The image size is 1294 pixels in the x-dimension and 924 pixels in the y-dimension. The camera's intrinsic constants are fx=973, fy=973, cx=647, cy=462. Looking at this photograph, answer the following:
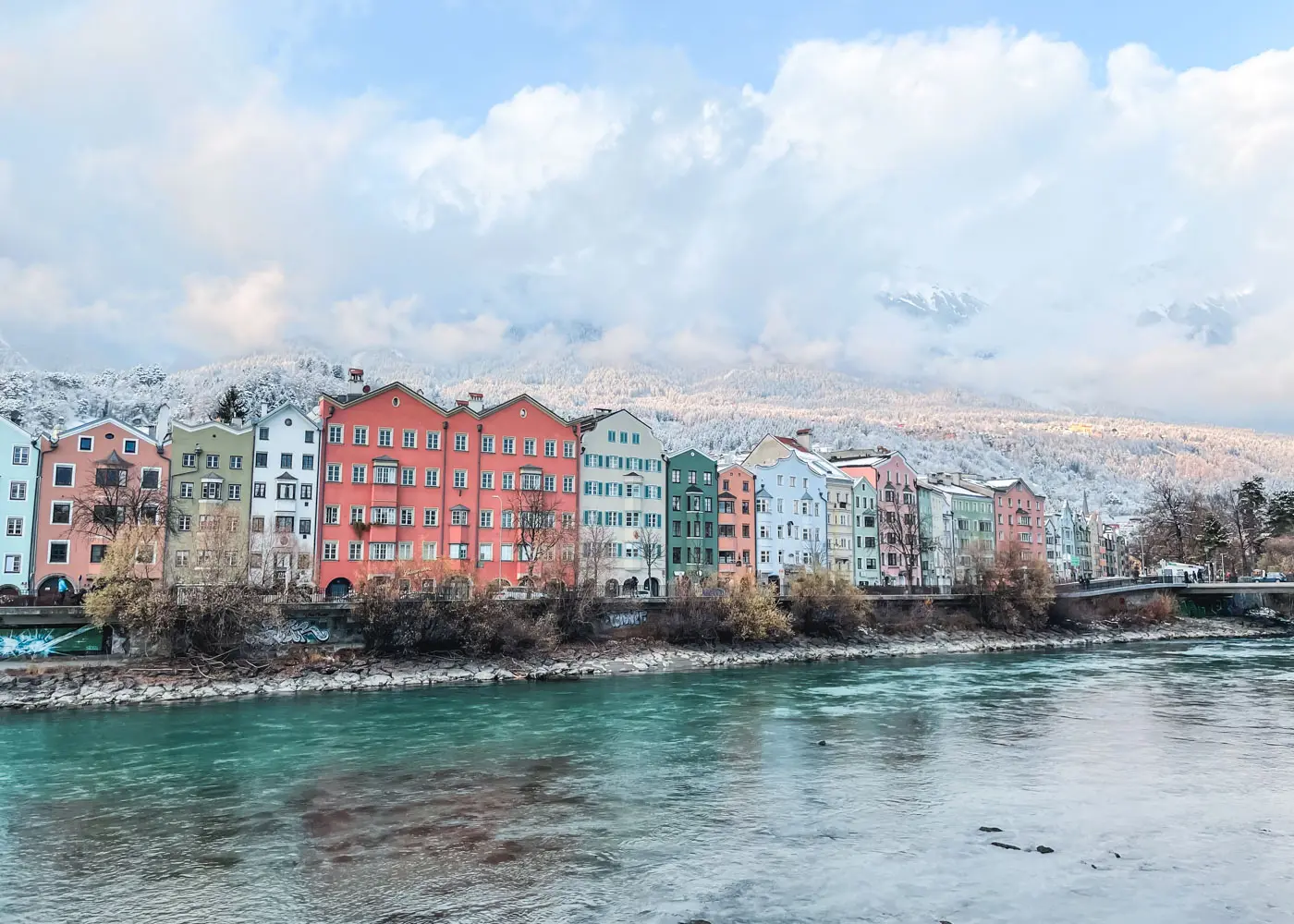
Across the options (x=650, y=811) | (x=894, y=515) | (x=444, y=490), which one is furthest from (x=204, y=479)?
(x=894, y=515)

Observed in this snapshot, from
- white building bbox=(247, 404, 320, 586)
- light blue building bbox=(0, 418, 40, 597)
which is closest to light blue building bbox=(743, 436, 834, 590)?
white building bbox=(247, 404, 320, 586)

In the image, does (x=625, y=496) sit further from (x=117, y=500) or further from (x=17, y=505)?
(x=17, y=505)

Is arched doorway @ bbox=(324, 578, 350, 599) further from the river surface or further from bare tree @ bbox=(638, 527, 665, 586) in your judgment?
bare tree @ bbox=(638, 527, 665, 586)

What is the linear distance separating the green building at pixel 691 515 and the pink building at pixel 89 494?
3756 cm

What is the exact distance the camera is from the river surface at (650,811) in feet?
59.7

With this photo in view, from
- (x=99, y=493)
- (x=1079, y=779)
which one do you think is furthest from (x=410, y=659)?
(x=1079, y=779)

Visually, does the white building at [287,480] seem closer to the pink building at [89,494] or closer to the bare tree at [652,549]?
the pink building at [89,494]

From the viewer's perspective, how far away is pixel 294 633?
5238 cm

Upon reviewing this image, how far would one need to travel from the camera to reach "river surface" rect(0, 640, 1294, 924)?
18.2 meters

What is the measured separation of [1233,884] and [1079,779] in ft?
28.5

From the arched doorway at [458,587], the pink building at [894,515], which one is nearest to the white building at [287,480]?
the arched doorway at [458,587]

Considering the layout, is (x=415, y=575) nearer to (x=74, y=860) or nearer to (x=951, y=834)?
(x=74, y=860)

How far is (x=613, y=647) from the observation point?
2357 inches

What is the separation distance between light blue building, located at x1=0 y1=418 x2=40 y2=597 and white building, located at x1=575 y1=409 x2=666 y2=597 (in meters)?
35.6
